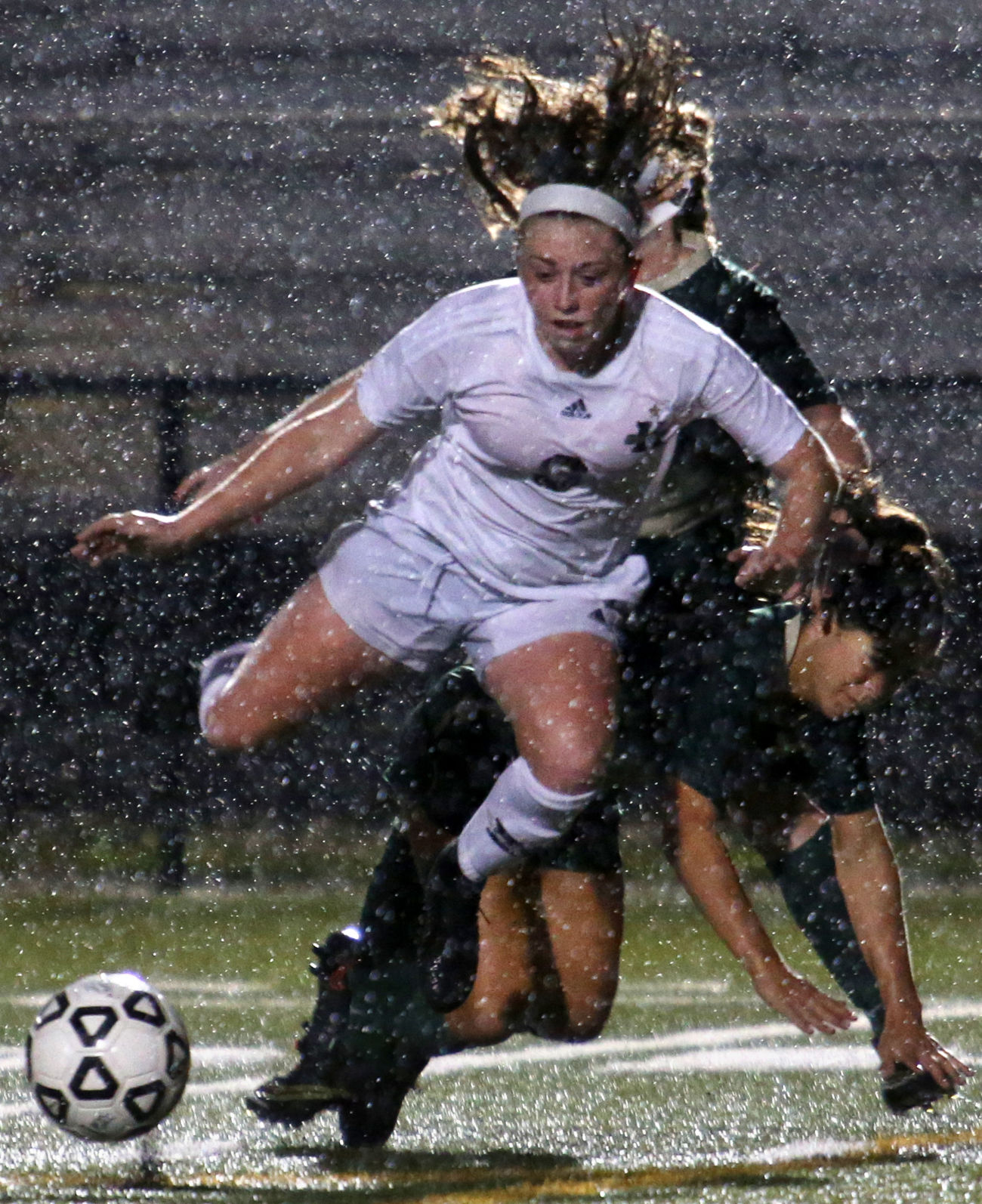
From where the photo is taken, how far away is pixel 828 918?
379 centimetres

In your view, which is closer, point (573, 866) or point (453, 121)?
point (453, 121)

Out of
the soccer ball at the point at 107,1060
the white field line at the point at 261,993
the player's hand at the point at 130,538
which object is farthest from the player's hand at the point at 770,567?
the white field line at the point at 261,993

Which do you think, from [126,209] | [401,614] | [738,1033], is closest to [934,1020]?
[738,1033]

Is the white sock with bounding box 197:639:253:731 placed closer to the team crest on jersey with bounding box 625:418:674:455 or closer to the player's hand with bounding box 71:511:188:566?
the player's hand with bounding box 71:511:188:566

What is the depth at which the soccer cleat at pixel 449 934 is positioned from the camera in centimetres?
355

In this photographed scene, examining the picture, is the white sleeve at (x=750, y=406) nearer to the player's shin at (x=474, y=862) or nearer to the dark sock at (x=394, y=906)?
the player's shin at (x=474, y=862)

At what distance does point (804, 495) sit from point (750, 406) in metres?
0.17

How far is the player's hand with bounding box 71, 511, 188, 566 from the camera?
3.46 metres

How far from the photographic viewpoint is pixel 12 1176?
3.20m

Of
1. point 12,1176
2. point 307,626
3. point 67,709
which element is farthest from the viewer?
point 67,709

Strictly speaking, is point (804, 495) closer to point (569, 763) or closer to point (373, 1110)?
point (569, 763)

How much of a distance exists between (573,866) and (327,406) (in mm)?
1083

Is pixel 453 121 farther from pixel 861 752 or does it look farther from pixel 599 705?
pixel 861 752

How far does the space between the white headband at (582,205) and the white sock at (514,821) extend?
0.91 metres
